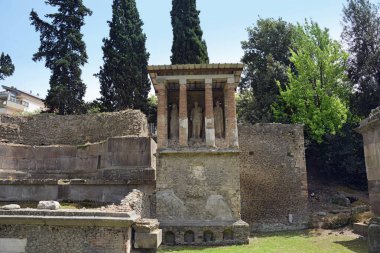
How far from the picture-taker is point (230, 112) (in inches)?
640

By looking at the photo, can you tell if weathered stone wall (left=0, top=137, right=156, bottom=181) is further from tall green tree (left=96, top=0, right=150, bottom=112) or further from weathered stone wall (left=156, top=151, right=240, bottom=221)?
tall green tree (left=96, top=0, right=150, bottom=112)

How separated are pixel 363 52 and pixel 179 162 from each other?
18.3m

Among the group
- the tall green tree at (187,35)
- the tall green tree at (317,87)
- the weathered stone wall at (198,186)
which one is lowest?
the weathered stone wall at (198,186)

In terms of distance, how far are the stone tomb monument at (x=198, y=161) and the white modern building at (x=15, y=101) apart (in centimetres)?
3591

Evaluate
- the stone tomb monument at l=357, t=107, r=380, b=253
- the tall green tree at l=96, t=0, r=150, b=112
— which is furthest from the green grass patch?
the tall green tree at l=96, t=0, r=150, b=112

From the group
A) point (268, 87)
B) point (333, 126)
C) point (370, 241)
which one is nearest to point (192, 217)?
point (370, 241)

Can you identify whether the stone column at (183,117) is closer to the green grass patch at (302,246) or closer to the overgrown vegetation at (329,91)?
the green grass patch at (302,246)

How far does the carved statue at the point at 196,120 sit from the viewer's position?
1697cm

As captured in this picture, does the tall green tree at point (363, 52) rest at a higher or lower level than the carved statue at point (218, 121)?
higher

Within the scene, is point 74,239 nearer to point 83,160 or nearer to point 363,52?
point 83,160

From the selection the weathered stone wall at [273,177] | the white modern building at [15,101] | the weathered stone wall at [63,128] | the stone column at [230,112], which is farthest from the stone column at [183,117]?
the white modern building at [15,101]

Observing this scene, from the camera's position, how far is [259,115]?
28.3 meters

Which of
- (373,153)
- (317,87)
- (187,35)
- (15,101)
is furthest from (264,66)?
(15,101)

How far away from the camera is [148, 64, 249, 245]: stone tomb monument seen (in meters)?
14.6
